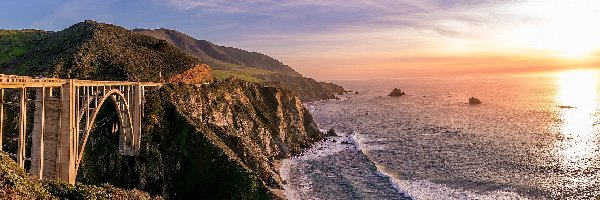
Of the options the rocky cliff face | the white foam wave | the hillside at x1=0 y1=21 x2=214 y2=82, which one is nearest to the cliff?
the rocky cliff face

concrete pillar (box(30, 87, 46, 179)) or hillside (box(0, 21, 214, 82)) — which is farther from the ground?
hillside (box(0, 21, 214, 82))

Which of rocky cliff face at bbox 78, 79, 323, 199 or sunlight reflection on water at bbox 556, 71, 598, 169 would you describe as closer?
rocky cliff face at bbox 78, 79, 323, 199

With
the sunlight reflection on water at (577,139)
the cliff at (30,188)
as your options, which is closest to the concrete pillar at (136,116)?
the cliff at (30,188)

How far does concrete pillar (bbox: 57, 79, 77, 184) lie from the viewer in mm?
28164

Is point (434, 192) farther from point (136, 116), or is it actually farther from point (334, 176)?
point (136, 116)

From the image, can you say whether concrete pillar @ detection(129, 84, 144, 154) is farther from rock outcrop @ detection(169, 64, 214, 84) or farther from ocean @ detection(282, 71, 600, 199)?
rock outcrop @ detection(169, 64, 214, 84)

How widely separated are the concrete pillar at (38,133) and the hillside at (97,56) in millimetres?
36631

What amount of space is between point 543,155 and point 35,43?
102m

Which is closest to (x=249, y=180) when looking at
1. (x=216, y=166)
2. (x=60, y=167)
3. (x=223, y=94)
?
(x=216, y=166)

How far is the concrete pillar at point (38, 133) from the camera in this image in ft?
83.8

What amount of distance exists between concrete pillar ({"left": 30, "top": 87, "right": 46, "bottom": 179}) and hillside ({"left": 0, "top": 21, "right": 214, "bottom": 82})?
36.6 meters

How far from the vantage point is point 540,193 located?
180ft

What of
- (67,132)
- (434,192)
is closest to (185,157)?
(67,132)

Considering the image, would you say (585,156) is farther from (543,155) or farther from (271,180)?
(271,180)
